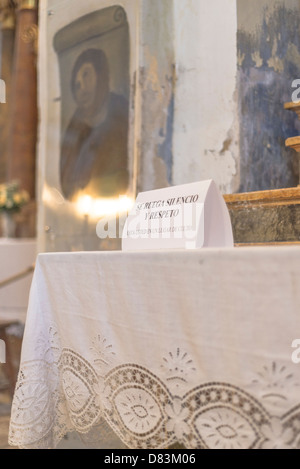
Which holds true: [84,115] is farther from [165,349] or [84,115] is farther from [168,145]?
[165,349]

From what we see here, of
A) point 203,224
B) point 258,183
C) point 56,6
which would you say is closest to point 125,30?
point 56,6

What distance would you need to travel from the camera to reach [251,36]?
234 centimetres

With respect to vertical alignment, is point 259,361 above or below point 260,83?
below

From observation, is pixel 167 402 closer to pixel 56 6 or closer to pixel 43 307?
pixel 43 307

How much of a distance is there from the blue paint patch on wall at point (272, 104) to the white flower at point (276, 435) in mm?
1582

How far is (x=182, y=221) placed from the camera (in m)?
1.20

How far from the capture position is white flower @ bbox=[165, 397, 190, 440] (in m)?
0.97

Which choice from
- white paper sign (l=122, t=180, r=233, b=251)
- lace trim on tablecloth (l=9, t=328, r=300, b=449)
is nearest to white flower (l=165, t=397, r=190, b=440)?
lace trim on tablecloth (l=9, t=328, r=300, b=449)

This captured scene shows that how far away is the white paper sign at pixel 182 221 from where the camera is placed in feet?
3.86

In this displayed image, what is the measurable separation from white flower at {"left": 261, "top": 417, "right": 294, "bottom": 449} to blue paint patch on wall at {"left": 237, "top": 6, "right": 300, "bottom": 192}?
62.3 inches

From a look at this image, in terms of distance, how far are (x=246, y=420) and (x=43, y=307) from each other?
0.70 metres

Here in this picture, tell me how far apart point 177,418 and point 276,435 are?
214 mm

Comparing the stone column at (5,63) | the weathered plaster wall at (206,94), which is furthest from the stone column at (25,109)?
the weathered plaster wall at (206,94)

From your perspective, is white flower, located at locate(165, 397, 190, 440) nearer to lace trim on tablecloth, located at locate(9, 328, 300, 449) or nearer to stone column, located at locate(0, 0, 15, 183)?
lace trim on tablecloth, located at locate(9, 328, 300, 449)
